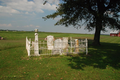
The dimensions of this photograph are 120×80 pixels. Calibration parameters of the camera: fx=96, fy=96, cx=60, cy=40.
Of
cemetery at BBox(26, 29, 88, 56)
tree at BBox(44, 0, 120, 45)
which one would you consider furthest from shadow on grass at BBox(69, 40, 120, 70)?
tree at BBox(44, 0, 120, 45)

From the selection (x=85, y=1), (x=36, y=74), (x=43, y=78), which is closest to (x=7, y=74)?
(x=36, y=74)

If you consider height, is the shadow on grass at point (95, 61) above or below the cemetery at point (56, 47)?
below

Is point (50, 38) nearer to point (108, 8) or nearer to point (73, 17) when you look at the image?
point (73, 17)

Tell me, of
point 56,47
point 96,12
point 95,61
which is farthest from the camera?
point 96,12

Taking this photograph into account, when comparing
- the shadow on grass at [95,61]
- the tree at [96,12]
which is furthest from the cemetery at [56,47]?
the tree at [96,12]

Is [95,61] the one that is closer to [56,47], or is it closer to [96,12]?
[56,47]

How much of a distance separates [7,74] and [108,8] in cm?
1815

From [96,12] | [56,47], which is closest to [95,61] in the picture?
[56,47]

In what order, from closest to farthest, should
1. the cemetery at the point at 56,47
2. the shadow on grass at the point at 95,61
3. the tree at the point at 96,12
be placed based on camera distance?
the shadow on grass at the point at 95,61 < the cemetery at the point at 56,47 < the tree at the point at 96,12

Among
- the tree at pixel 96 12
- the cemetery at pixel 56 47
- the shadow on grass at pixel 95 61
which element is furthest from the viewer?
the tree at pixel 96 12

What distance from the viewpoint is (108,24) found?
16516 mm

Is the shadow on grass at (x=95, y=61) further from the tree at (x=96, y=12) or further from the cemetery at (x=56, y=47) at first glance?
the tree at (x=96, y=12)

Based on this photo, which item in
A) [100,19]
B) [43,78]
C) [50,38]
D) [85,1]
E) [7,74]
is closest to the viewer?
[43,78]

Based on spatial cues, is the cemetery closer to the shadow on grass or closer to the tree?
the shadow on grass
